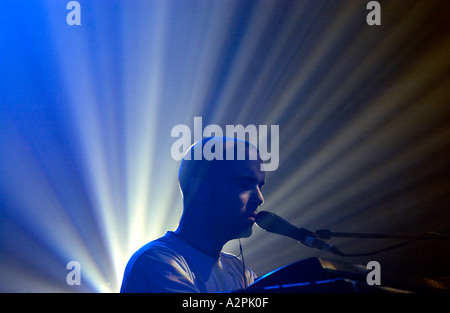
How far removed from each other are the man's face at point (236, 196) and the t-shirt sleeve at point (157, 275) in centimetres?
29

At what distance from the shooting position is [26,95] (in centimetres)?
251

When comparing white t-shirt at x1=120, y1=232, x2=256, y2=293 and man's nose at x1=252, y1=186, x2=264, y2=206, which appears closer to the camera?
white t-shirt at x1=120, y1=232, x2=256, y2=293

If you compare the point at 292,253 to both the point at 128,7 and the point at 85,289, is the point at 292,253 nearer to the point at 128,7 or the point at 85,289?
the point at 85,289

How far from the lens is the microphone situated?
1.52 metres

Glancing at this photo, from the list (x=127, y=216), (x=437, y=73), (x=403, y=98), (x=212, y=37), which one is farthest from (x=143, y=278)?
(x=437, y=73)

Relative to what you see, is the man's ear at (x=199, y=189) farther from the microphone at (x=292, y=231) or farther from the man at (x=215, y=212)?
the microphone at (x=292, y=231)

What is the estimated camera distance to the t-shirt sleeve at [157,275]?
1386 mm

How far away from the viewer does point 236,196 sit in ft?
5.81
